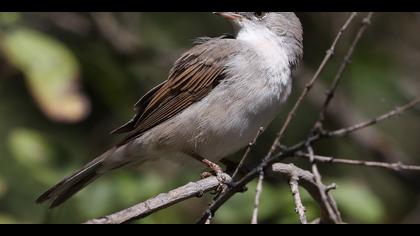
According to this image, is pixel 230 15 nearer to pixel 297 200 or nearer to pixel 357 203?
pixel 357 203

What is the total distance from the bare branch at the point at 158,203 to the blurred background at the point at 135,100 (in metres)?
1.00

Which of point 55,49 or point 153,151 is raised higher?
point 55,49

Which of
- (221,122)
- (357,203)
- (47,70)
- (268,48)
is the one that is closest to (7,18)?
(47,70)

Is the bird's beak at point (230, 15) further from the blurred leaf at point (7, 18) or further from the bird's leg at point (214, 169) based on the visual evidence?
the blurred leaf at point (7, 18)

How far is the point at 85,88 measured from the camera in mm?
5742

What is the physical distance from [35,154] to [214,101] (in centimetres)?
117

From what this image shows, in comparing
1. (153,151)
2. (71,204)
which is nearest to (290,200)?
(153,151)

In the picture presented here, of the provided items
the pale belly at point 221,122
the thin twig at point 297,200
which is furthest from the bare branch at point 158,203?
the pale belly at point 221,122

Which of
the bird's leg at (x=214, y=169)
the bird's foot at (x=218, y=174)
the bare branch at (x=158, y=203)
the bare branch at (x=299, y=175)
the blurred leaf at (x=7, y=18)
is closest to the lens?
the bare branch at (x=158, y=203)

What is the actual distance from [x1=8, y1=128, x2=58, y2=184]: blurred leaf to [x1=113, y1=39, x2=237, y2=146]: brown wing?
0.50m

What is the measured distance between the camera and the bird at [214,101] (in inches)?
154

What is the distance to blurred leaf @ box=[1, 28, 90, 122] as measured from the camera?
4.13m
